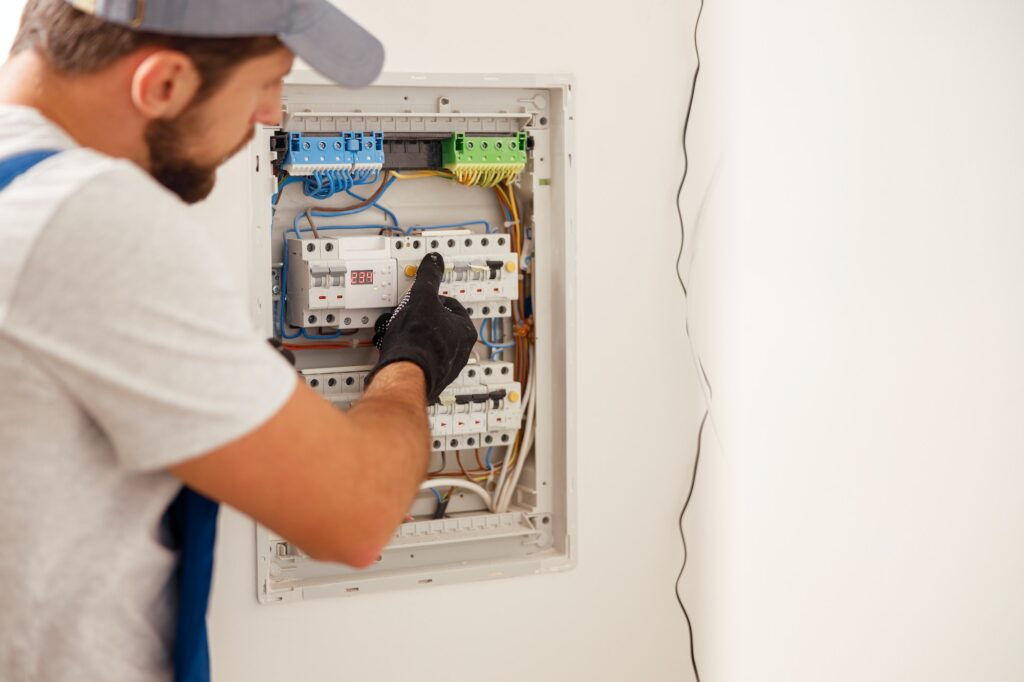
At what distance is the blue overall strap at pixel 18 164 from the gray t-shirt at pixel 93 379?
0.02m

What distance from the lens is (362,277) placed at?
1.92 metres

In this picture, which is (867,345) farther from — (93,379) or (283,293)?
(93,379)

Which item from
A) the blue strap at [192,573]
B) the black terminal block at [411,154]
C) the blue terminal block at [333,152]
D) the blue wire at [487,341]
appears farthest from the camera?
the blue wire at [487,341]

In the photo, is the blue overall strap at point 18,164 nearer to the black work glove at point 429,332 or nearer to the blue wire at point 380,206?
the black work glove at point 429,332

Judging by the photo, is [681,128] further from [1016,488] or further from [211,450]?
[211,450]

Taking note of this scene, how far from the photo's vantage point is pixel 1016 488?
8.63 ft

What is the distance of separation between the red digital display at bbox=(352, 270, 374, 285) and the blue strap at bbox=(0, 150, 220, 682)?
2.76 feet

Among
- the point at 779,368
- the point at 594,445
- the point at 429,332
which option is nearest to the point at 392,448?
the point at 429,332

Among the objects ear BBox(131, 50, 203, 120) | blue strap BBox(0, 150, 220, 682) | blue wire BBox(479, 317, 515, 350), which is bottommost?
blue strap BBox(0, 150, 220, 682)

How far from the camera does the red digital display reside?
6.29 ft

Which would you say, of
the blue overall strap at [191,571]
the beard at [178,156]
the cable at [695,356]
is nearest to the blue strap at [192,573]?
the blue overall strap at [191,571]

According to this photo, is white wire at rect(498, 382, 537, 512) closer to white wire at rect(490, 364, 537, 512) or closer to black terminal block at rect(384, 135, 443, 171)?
white wire at rect(490, 364, 537, 512)

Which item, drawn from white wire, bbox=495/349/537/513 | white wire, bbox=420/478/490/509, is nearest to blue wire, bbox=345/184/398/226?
white wire, bbox=495/349/537/513

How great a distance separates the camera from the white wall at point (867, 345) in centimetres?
229
